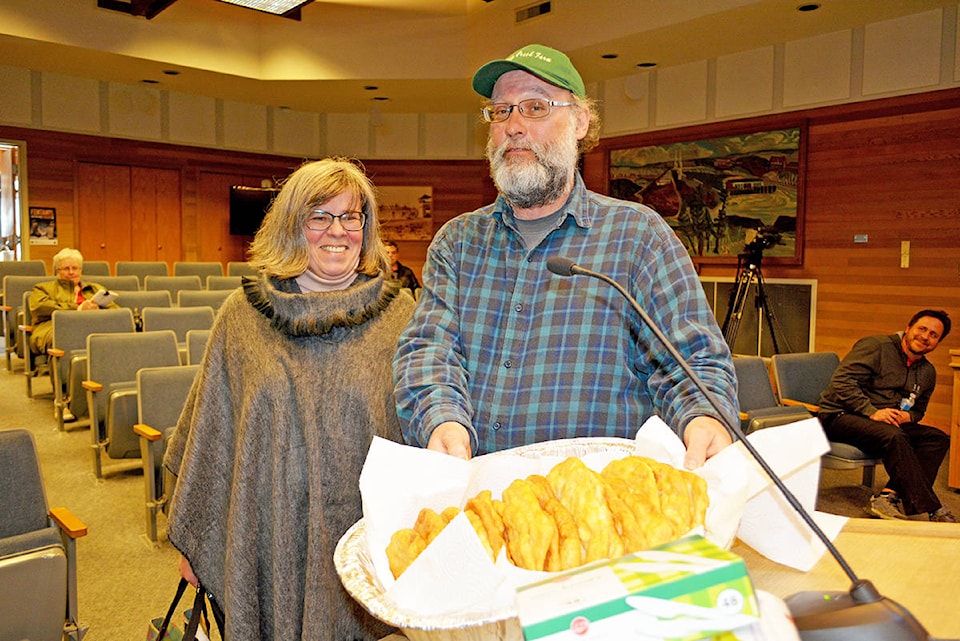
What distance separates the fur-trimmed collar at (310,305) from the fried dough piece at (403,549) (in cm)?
118

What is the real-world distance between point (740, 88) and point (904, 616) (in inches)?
349

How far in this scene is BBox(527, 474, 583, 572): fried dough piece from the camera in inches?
29.4

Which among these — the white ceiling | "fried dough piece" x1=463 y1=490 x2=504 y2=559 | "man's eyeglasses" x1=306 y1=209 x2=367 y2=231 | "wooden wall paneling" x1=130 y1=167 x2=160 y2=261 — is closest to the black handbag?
"man's eyeglasses" x1=306 y1=209 x2=367 y2=231

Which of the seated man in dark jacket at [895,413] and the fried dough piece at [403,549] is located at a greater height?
the fried dough piece at [403,549]

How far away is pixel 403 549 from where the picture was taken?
0.83m

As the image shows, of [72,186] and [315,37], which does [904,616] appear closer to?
[315,37]

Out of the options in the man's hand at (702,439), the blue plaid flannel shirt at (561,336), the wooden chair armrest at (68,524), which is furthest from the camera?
the wooden chair armrest at (68,524)

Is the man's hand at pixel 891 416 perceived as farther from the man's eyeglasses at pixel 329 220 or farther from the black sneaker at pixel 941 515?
the man's eyeglasses at pixel 329 220

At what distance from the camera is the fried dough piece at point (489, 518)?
0.78 meters

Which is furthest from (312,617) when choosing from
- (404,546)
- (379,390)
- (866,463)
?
(866,463)

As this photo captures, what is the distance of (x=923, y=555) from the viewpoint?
3.51ft

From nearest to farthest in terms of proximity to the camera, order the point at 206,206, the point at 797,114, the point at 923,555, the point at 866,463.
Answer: the point at 923,555
the point at 866,463
the point at 797,114
the point at 206,206

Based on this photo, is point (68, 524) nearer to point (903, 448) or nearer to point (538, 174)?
point (538, 174)

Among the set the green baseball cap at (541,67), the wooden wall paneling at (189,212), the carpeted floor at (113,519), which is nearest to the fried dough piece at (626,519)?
the green baseball cap at (541,67)
